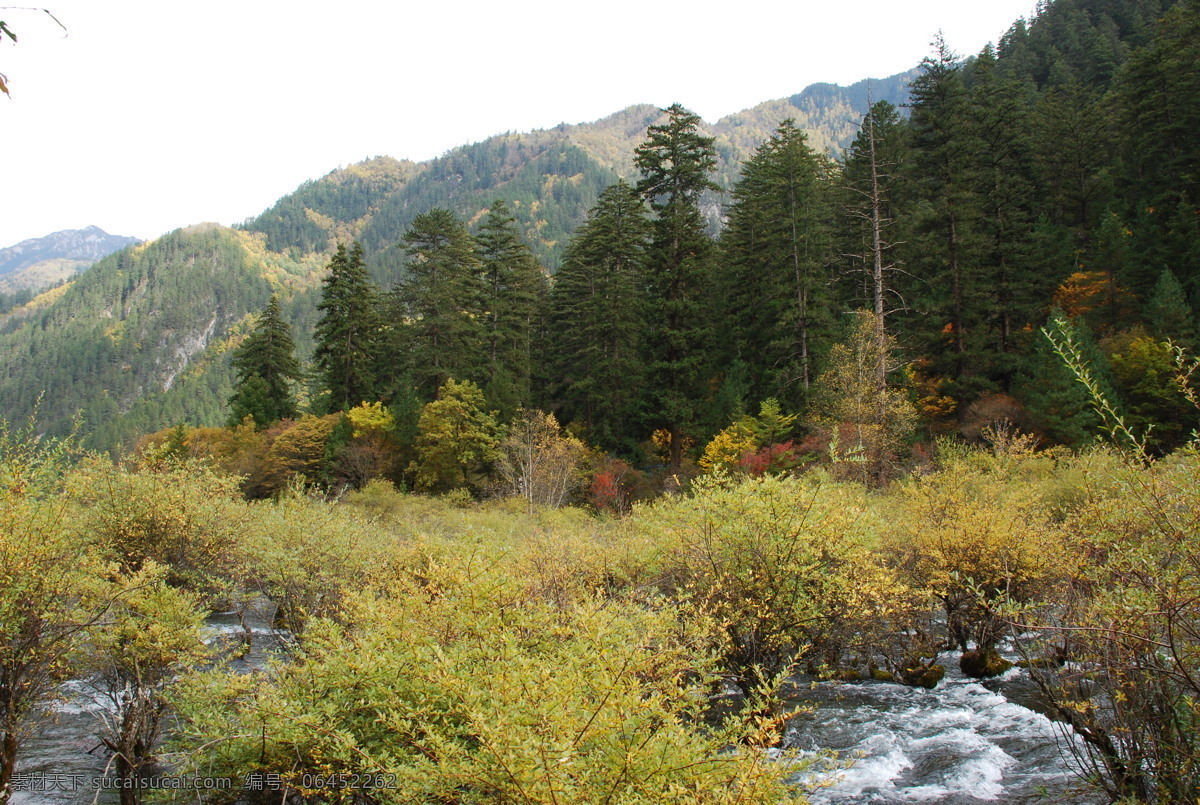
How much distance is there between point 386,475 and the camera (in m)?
37.1

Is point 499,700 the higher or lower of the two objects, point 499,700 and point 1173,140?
the lower

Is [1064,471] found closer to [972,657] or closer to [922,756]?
[972,657]

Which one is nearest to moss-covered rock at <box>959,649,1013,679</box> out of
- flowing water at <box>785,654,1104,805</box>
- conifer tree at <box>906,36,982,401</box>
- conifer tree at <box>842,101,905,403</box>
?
flowing water at <box>785,654,1104,805</box>

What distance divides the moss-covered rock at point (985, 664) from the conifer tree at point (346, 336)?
4044 centimetres

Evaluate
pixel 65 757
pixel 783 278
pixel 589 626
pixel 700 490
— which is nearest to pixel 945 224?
pixel 783 278

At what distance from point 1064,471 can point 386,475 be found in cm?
3185

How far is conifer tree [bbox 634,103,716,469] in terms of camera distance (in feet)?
110

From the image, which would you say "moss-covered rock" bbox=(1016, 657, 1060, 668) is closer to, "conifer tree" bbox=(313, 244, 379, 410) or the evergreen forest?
the evergreen forest

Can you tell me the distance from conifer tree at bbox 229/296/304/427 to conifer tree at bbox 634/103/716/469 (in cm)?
3038

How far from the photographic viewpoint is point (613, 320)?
35.9m

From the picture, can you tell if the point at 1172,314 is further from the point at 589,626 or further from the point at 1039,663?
the point at 589,626

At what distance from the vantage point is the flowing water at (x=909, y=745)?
8.54 metres

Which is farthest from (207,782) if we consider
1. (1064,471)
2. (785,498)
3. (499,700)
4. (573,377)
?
(573,377)

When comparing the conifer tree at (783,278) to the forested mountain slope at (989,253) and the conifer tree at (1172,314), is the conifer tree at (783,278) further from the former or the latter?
the conifer tree at (1172,314)
